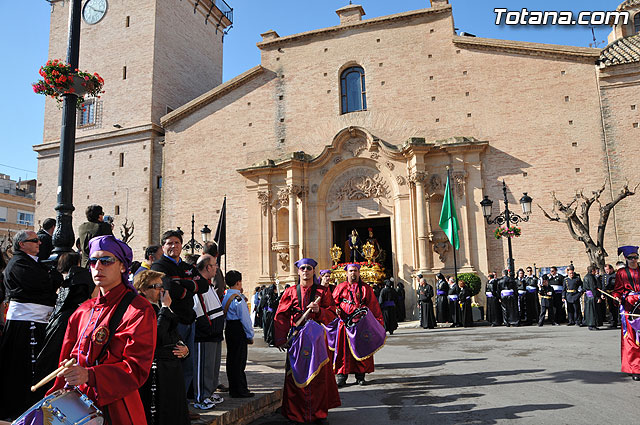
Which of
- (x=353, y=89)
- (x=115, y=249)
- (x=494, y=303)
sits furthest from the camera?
(x=353, y=89)

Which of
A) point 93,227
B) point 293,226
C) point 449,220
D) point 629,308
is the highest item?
point 293,226

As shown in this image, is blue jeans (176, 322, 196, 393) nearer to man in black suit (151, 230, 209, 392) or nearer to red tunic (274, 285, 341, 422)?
man in black suit (151, 230, 209, 392)

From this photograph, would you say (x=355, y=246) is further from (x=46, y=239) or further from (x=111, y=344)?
(x=111, y=344)

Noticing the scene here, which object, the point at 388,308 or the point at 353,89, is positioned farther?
the point at 353,89

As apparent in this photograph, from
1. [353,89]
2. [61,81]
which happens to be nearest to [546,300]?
[353,89]

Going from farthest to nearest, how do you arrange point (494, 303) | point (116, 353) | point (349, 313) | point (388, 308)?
point (494, 303) → point (388, 308) → point (349, 313) → point (116, 353)

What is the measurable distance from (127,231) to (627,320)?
73.4 ft

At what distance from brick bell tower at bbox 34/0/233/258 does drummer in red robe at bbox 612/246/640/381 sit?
73.6ft

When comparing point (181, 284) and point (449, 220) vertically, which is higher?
point (449, 220)

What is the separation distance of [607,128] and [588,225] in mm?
4559

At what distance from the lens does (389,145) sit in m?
22.2

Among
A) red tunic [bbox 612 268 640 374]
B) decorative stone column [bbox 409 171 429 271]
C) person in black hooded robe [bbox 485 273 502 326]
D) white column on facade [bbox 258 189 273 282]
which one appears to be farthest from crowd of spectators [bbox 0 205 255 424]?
white column on facade [bbox 258 189 273 282]

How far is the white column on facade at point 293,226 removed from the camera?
22.8 meters

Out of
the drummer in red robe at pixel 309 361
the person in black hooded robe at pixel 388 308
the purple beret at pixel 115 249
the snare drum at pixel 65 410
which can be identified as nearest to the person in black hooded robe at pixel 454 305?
the person in black hooded robe at pixel 388 308
